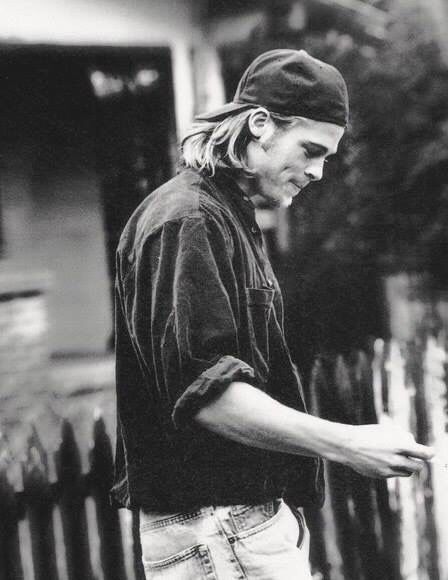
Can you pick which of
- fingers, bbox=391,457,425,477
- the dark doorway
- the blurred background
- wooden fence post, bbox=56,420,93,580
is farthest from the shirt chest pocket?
the dark doorway

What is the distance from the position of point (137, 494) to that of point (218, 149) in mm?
670

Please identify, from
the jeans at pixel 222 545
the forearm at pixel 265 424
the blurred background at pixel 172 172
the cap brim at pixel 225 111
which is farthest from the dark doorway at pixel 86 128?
the forearm at pixel 265 424

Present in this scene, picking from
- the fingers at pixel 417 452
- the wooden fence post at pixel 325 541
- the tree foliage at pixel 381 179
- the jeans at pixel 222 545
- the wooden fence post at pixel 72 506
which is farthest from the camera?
the tree foliage at pixel 381 179

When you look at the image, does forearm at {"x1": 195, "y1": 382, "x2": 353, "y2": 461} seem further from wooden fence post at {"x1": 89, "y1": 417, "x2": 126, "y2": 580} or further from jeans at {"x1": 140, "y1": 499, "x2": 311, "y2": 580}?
wooden fence post at {"x1": 89, "y1": 417, "x2": 126, "y2": 580}

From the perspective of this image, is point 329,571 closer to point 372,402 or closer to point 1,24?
point 372,402

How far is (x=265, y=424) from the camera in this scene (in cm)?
150

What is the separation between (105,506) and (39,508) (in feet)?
0.72

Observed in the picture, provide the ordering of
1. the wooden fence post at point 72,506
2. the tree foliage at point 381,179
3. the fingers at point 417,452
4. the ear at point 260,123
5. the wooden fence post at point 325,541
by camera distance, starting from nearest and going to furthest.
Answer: the fingers at point 417,452 < the ear at point 260,123 < the wooden fence post at point 72,506 < the wooden fence post at point 325,541 < the tree foliage at point 381,179

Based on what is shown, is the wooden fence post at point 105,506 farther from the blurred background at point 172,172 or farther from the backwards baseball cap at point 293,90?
the backwards baseball cap at point 293,90

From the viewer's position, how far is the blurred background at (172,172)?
4.06 meters

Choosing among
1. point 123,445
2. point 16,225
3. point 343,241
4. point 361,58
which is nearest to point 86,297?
point 16,225

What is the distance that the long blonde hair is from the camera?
174cm

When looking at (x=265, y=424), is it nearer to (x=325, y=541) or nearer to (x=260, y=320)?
(x=260, y=320)

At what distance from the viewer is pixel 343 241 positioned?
4.88 meters
